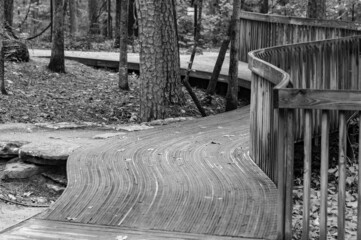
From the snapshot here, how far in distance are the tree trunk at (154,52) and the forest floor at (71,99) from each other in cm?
61

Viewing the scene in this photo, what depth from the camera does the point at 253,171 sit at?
6715mm

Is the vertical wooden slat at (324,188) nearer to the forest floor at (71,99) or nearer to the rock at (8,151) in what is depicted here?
the rock at (8,151)

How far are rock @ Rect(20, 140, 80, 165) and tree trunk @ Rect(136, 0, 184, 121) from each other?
4.31 m

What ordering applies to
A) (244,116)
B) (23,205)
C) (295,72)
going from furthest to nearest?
(244,116)
(295,72)
(23,205)

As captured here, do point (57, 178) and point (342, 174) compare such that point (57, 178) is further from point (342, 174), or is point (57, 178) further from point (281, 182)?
point (342, 174)

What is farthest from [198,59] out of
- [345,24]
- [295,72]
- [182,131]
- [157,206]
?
[157,206]

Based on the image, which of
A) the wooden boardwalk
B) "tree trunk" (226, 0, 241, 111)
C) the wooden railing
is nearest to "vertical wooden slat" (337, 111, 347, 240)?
the wooden railing

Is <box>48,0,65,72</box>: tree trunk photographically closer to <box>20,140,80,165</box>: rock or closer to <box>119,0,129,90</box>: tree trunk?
<box>119,0,129,90</box>: tree trunk

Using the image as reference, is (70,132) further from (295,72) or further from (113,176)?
(295,72)

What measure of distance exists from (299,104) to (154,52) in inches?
301

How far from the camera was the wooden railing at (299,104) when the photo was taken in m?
4.57

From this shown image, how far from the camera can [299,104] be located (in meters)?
4.59

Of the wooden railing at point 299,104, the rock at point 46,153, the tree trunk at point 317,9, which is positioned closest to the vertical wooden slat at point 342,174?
the wooden railing at point 299,104

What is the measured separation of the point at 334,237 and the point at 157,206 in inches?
71.7
